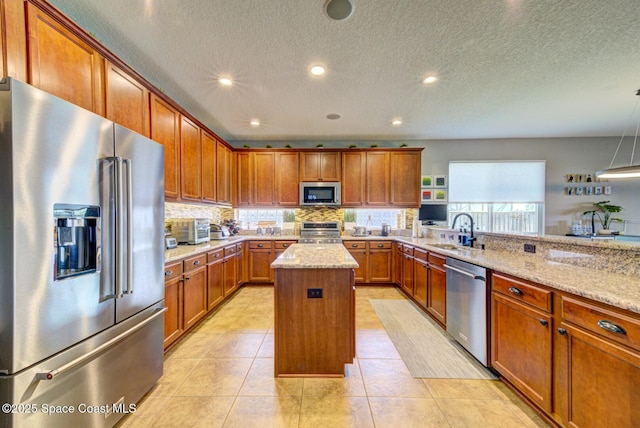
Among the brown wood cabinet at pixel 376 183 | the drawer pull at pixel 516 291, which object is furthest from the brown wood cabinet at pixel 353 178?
the drawer pull at pixel 516 291

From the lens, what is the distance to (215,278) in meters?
3.21

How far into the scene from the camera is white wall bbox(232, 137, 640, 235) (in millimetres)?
4852

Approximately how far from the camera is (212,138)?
375 cm

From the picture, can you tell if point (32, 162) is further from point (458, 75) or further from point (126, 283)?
point (458, 75)

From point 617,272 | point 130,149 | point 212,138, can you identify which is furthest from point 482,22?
point 212,138

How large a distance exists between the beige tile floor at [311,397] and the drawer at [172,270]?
29.5 inches

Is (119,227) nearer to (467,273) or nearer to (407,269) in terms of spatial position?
(467,273)

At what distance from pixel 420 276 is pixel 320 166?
2.69m

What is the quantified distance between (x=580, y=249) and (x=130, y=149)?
3401 mm

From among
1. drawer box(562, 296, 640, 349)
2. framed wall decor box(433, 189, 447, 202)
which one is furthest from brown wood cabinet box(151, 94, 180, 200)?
framed wall decor box(433, 189, 447, 202)

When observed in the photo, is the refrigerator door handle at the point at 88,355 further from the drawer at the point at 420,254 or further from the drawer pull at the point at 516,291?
the drawer at the point at 420,254

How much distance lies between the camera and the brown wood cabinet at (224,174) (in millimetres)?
3967

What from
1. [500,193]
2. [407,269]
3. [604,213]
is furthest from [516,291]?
[604,213]

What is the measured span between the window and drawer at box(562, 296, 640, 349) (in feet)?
13.1
